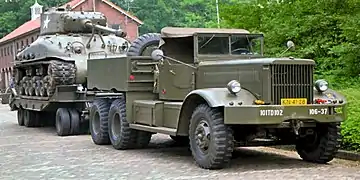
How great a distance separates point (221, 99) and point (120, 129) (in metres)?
3.93

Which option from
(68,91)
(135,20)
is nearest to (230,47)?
(68,91)

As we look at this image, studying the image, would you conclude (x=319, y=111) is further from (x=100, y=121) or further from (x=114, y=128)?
(x=100, y=121)

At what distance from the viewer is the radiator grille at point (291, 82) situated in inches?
414

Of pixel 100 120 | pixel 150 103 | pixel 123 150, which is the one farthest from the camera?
pixel 100 120

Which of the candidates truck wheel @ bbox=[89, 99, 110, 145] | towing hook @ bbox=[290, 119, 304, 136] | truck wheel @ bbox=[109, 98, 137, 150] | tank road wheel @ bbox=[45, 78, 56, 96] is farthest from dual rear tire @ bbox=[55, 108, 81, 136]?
towing hook @ bbox=[290, 119, 304, 136]

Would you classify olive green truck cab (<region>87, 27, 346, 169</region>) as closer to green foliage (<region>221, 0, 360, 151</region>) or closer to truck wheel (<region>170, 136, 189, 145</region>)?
truck wheel (<region>170, 136, 189, 145</region>)

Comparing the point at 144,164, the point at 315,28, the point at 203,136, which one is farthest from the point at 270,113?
the point at 315,28

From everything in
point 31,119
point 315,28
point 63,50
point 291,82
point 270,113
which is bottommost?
point 31,119

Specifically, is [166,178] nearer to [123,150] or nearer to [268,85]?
[268,85]

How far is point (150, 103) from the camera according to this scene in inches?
504

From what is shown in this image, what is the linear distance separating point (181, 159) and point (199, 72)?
1.50 metres

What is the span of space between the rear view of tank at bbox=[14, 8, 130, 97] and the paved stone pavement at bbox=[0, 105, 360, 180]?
11.4 ft

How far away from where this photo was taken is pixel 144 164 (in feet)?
37.9

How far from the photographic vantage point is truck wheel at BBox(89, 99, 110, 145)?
14.6m
